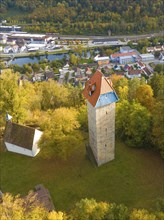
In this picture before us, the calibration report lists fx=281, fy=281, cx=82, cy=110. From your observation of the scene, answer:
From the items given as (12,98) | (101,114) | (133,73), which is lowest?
(133,73)

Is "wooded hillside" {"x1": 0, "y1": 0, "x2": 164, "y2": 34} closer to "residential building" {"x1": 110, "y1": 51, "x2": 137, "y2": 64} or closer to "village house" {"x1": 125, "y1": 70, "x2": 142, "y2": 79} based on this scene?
"residential building" {"x1": 110, "y1": 51, "x2": 137, "y2": 64}

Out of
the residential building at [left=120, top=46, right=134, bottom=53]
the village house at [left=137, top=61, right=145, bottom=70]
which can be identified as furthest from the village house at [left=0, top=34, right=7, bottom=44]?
the village house at [left=137, top=61, right=145, bottom=70]

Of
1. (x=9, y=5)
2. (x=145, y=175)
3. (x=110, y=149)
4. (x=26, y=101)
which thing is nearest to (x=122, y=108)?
(x=110, y=149)

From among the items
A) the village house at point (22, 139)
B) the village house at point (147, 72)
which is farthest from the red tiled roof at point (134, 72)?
the village house at point (22, 139)

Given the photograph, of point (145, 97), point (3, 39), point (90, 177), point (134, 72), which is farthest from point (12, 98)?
point (3, 39)

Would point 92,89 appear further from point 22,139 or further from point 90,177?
point 22,139

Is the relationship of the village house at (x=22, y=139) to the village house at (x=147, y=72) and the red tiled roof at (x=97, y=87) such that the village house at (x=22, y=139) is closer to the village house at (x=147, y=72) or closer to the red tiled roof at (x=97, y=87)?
the red tiled roof at (x=97, y=87)

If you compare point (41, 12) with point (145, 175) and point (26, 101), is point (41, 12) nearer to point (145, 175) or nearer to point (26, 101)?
point (26, 101)
